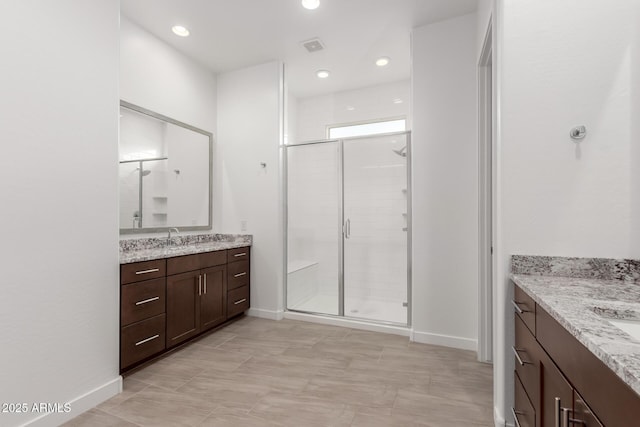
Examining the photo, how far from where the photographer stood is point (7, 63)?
4.93ft

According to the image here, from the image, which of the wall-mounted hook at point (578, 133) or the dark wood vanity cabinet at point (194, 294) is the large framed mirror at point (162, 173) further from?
the wall-mounted hook at point (578, 133)

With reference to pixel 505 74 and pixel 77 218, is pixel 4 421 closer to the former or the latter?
pixel 77 218

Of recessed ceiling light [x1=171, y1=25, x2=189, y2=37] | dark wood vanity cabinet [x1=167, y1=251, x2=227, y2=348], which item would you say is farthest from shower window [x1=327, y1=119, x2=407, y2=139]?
dark wood vanity cabinet [x1=167, y1=251, x2=227, y2=348]

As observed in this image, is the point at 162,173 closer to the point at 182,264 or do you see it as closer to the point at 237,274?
the point at 182,264

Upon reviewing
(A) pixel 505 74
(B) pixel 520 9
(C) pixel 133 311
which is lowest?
(C) pixel 133 311

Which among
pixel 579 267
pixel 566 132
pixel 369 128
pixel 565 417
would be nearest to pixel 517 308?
pixel 579 267

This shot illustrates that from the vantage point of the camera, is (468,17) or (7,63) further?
(468,17)

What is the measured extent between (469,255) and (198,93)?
3.33 metres

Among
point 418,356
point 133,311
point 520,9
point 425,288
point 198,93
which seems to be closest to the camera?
point 520,9

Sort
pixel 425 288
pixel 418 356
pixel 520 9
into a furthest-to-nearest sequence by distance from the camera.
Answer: pixel 425 288 → pixel 418 356 → pixel 520 9

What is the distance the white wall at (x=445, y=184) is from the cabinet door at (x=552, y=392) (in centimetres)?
166

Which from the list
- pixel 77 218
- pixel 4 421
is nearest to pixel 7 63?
pixel 77 218

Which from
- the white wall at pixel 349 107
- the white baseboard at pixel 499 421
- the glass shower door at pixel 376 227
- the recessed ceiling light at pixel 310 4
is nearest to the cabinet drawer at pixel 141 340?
the glass shower door at pixel 376 227

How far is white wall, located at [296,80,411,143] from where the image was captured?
13.2ft
